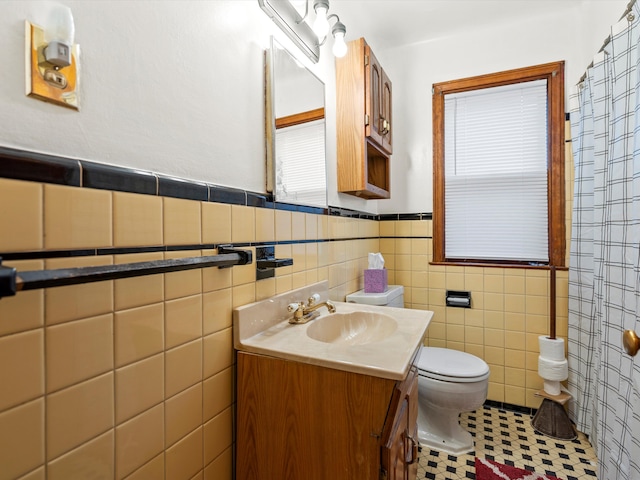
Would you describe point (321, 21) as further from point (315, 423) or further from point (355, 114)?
point (315, 423)

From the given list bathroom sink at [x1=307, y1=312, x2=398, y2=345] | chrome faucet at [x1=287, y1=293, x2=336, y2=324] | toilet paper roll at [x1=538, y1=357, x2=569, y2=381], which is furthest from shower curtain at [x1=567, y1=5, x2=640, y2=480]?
chrome faucet at [x1=287, y1=293, x2=336, y2=324]

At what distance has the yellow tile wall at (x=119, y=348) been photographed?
567 mm

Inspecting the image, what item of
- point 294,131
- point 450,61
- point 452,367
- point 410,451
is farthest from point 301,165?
point 450,61

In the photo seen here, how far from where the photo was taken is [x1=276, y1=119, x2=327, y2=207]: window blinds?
129cm

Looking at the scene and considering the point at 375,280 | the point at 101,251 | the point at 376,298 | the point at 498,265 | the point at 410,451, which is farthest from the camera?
the point at 498,265

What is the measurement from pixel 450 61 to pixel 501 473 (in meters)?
2.51

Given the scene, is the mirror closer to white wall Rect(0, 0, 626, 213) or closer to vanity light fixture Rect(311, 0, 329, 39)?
white wall Rect(0, 0, 626, 213)

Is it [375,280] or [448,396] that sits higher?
[375,280]

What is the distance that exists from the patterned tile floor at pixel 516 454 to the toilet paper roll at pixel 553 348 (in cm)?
42

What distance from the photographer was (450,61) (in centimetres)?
234

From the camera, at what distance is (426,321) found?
1.27m

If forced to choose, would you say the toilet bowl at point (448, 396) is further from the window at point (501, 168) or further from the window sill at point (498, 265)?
the window at point (501, 168)

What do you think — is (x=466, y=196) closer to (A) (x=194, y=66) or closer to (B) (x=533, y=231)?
(B) (x=533, y=231)

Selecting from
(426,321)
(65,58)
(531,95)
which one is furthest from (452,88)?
(65,58)
